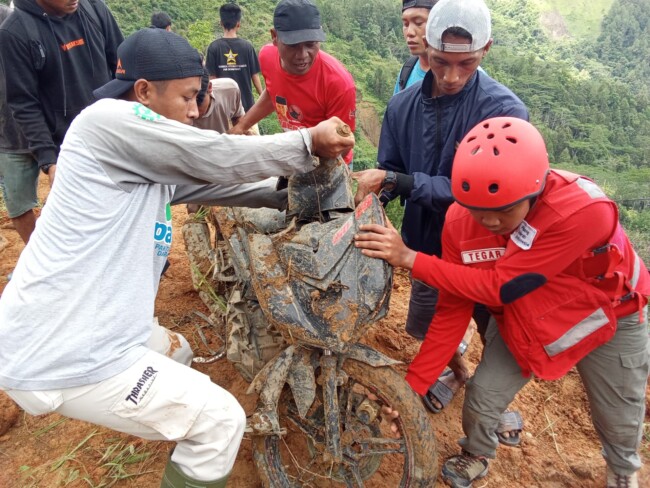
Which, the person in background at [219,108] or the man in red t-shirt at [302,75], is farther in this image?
the person in background at [219,108]

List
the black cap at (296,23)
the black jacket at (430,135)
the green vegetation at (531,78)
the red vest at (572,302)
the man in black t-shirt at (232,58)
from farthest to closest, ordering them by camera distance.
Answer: the green vegetation at (531,78) < the man in black t-shirt at (232,58) < the black cap at (296,23) < the black jacket at (430,135) < the red vest at (572,302)

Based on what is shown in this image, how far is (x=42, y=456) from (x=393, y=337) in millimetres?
2420

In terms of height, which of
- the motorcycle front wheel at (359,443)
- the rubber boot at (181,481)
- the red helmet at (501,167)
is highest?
the red helmet at (501,167)

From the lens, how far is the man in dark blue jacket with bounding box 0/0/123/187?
3273 millimetres

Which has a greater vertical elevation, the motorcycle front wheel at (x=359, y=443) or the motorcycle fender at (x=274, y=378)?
the motorcycle fender at (x=274, y=378)

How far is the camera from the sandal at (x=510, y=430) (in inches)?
117

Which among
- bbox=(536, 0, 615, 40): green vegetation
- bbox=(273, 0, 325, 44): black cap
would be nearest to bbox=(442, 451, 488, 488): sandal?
bbox=(273, 0, 325, 44): black cap

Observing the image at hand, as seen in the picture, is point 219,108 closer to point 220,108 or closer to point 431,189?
point 220,108

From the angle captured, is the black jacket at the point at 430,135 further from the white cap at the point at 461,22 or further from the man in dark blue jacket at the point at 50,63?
the man in dark blue jacket at the point at 50,63

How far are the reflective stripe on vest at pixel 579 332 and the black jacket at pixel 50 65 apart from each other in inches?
130

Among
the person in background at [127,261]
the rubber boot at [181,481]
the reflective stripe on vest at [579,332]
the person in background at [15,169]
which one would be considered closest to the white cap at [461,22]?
the person in background at [127,261]

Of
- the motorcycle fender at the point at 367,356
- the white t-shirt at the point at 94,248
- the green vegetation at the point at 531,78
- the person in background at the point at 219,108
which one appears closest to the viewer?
the white t-shirt at the point at 94,248

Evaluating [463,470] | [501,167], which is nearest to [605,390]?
[463,470]

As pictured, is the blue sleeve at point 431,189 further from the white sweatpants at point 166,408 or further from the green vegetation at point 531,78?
the green vegetation at point 531,78
